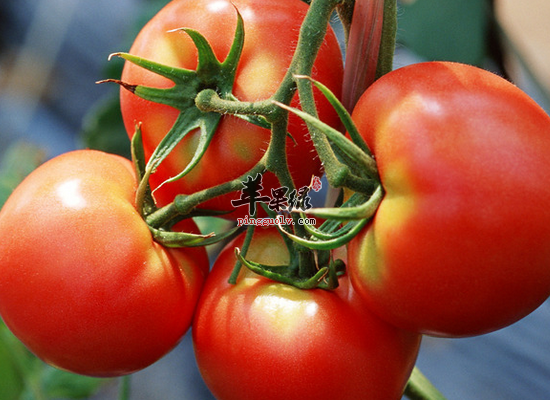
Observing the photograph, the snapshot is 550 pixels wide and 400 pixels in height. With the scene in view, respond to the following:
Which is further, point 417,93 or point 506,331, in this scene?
point 506,331

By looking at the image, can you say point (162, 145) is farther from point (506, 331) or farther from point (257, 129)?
point (506, 331)

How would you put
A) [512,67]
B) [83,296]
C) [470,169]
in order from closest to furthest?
[470,169]
[83,296]
[512,67]

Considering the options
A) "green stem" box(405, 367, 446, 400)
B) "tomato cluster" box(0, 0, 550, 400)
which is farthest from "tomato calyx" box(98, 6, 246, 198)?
"green stem" box(405, 367, 446, 400)

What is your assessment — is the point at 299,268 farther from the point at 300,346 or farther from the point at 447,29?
the point at 447,29

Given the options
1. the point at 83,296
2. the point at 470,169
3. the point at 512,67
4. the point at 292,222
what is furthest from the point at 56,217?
the point at 512,67

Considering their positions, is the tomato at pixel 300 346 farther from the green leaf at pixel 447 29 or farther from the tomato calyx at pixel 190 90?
the green leaf at pixel 447 29

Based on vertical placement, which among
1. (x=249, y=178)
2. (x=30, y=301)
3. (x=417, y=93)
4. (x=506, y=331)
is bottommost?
(x=506, y=331)
